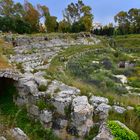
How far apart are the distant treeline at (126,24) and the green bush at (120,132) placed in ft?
295

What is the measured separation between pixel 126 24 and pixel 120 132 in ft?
308

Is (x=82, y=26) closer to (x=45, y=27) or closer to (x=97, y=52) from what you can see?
(x=45, y=27)

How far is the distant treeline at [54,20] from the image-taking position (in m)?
82.1

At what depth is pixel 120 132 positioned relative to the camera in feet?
61.6

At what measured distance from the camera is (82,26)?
99.1 meters

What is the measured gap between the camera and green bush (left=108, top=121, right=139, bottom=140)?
18734mm

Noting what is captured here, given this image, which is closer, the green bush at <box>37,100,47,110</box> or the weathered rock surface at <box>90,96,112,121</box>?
the weathered rock surface at <box>90,96,112,121</box>

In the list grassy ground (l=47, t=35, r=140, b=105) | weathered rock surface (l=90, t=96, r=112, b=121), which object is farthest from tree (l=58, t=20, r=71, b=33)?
weathered rock surface (l=90, t=96, r=112, b=121)

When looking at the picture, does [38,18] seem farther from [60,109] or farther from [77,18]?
[60,109]

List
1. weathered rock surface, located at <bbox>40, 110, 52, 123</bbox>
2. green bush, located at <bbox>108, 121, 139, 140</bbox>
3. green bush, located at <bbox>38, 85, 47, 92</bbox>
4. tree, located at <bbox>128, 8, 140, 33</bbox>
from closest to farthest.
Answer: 1. green bush, located at <bbox>108, 121, 139, 140</bbox>
2. weathered rock surface, located at <bbox>40, 110, 52, 123</bbox>
3. green bush, located at <bbox>38, 85, 47, 92</bbox>
4. tree, located at <bbox>128, 8, 140, 33</bbox>

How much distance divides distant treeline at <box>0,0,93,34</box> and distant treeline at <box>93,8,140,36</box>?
898 centimetres

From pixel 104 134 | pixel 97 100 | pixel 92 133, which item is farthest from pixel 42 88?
pixel 104 134

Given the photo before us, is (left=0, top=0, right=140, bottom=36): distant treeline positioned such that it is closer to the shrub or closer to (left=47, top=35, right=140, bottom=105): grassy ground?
(left=47, top=35, right=140, bottom=105): grassy ground

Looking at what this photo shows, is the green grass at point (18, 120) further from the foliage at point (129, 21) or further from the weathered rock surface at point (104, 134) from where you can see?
the foliage at point (129, 21)
